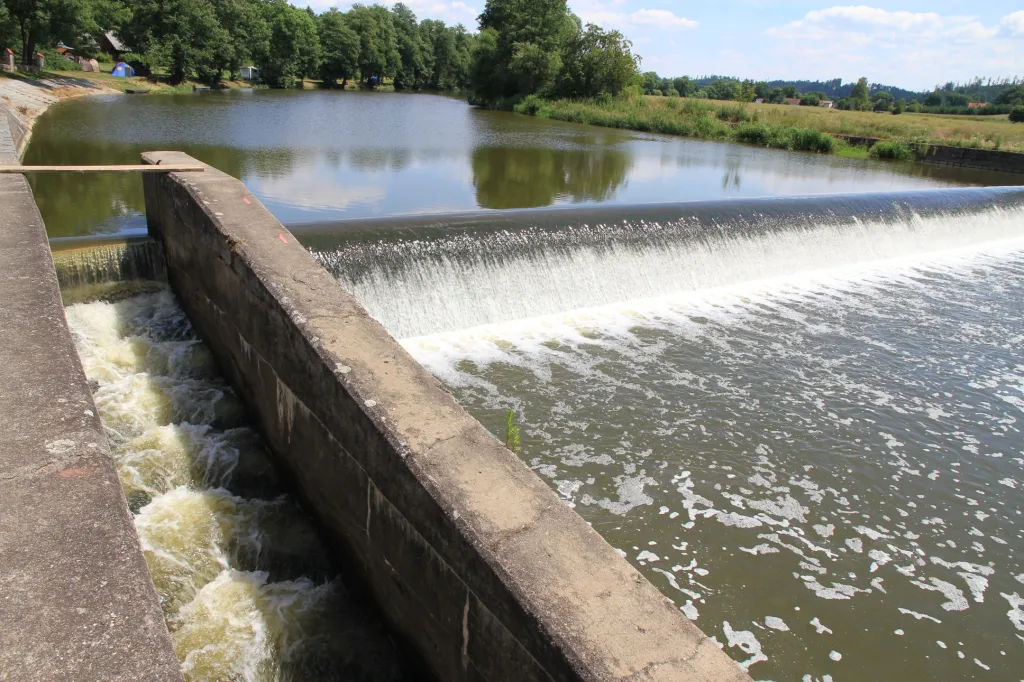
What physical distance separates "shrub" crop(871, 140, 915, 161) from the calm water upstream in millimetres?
2415

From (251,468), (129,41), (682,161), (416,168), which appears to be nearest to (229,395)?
(251,468)

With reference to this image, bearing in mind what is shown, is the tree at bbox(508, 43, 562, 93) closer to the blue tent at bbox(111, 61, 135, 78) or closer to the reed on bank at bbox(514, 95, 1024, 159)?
the reed on bank at bbox(514, 95, 1024, 159)

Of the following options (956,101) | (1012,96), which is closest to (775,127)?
(1012,96)

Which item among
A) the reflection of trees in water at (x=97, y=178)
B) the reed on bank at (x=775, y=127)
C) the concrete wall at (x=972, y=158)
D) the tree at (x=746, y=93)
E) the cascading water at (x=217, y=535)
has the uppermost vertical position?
the tree at (x=746, y=93)

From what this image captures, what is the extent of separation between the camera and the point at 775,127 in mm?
31125

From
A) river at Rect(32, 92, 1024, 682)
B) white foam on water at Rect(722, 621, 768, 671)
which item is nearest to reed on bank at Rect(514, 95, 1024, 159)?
river at Rect(32, 92, 1024, 682)

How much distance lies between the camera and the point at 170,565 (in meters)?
3.95

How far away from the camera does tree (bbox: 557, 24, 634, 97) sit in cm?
4294

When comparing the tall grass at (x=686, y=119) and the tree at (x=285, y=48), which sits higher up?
the tree at (x=285, y=48)

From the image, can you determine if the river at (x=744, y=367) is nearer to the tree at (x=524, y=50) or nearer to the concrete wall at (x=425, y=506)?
the concrete wall at (x=425, y=506)

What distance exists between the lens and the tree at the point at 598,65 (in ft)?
141

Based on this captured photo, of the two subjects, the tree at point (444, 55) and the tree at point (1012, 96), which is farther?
the tree at point (444, 55)

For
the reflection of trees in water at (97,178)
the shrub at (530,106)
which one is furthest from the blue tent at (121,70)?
the reflection of trees in water at (97,178)

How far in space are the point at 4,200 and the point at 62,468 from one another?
4.48m
